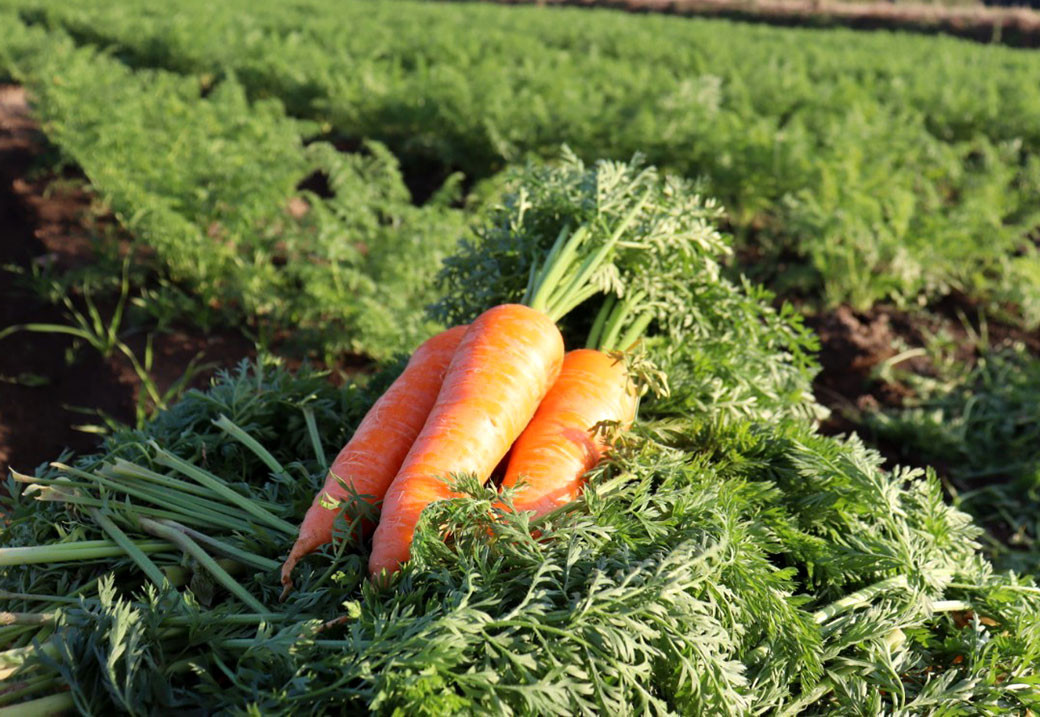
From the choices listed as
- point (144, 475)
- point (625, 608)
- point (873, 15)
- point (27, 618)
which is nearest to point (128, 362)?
point (144, 475)

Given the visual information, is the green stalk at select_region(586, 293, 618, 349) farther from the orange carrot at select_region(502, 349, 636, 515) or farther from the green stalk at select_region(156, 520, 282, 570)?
the green stalk at select_region(156, 520, 282, 570)

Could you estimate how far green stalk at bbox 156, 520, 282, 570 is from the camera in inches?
83.2

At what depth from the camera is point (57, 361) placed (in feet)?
17.3

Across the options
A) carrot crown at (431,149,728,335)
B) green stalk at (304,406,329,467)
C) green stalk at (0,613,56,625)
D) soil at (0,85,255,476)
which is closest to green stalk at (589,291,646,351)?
carrot crown at (431,149,728,335)

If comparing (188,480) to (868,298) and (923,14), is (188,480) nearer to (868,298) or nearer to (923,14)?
(868,298)

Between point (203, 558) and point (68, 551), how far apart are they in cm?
32

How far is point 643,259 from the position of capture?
9.76 ft

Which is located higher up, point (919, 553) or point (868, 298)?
point (919, 553)

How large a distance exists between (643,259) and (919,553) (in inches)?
52.1

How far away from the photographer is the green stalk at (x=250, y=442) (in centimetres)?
245

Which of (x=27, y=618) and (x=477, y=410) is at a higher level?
(x=477, y=410)

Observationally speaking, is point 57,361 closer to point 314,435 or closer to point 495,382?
point 314,435

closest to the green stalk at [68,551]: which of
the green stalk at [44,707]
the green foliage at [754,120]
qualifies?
the green stalk at [44,707]

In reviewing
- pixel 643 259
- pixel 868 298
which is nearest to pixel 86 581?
pixel 643 259
